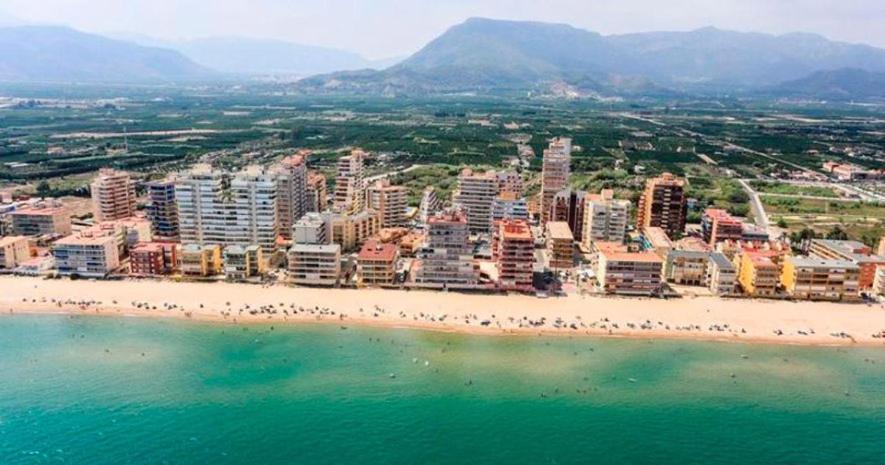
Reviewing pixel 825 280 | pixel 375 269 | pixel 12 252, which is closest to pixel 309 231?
pixel 375 269

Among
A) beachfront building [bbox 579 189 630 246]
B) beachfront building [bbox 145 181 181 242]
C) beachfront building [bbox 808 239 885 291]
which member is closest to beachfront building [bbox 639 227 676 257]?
beachfront building [bbox 579 189 630 246]

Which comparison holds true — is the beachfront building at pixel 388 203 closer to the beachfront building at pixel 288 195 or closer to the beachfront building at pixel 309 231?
the beachfront building at pixel 288 195

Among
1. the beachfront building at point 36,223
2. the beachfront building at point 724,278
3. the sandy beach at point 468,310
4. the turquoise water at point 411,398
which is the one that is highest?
the beachfront building at point 36,223

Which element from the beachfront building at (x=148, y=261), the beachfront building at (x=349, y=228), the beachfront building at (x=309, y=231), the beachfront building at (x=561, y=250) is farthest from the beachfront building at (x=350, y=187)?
the beachfront building at (x=561, y=250)

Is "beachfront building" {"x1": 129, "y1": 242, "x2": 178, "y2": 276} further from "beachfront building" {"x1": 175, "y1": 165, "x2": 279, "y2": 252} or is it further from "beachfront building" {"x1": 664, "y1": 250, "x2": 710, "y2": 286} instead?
"beachfront building" {"x1": 664, "y1": 250, "x2": 710, "y2": 286}

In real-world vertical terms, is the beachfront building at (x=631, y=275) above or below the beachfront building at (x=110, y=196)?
below
